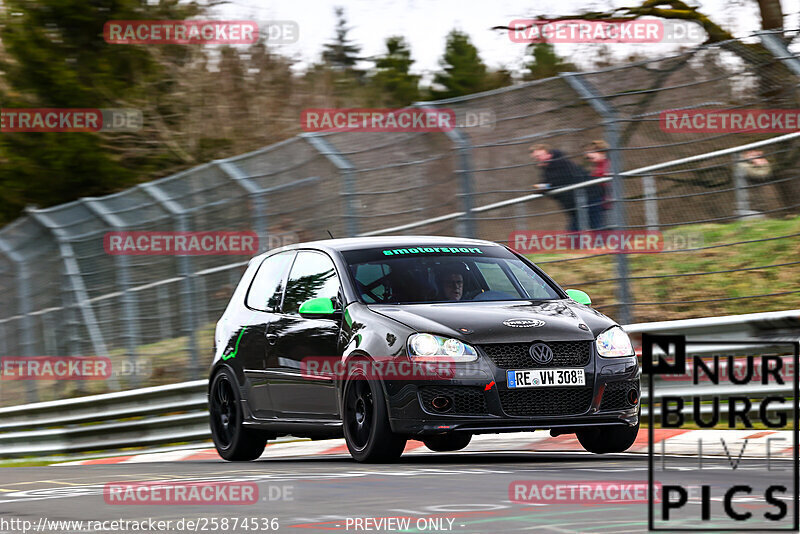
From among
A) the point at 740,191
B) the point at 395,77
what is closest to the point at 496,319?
the point at 740,191

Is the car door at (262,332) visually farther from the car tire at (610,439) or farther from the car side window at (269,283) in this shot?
the car tire at (610,439)

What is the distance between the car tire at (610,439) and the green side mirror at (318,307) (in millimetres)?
1790

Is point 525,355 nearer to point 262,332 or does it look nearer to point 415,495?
point 415,495

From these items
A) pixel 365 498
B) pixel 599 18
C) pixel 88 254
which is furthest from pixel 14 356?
pixel 365 498

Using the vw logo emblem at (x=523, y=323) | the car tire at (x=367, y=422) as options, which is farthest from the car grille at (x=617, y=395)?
the car tire at (x=367, y=422)

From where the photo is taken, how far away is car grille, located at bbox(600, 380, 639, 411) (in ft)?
28.6

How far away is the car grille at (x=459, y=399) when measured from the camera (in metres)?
8.42

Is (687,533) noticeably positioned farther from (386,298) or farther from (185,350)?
(185,350)

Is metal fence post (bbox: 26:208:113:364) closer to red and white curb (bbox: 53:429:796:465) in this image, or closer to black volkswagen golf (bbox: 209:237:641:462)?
red and white curb (bbox: 53:429:796:465)

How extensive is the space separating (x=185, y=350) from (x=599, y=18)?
7.37 m

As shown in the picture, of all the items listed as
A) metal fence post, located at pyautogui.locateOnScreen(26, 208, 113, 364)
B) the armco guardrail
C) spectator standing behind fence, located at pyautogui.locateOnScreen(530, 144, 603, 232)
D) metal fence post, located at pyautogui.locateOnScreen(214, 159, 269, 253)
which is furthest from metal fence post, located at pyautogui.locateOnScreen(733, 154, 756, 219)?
metal fence post, located at pyautogui.locateOnScreen(26, 208, 113, 364)

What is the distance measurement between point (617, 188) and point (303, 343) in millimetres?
3253

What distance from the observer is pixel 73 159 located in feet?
80.4

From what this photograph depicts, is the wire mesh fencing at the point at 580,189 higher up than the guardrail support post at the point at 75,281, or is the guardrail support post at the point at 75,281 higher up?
the wire mesh fencing at the point at 580,189
